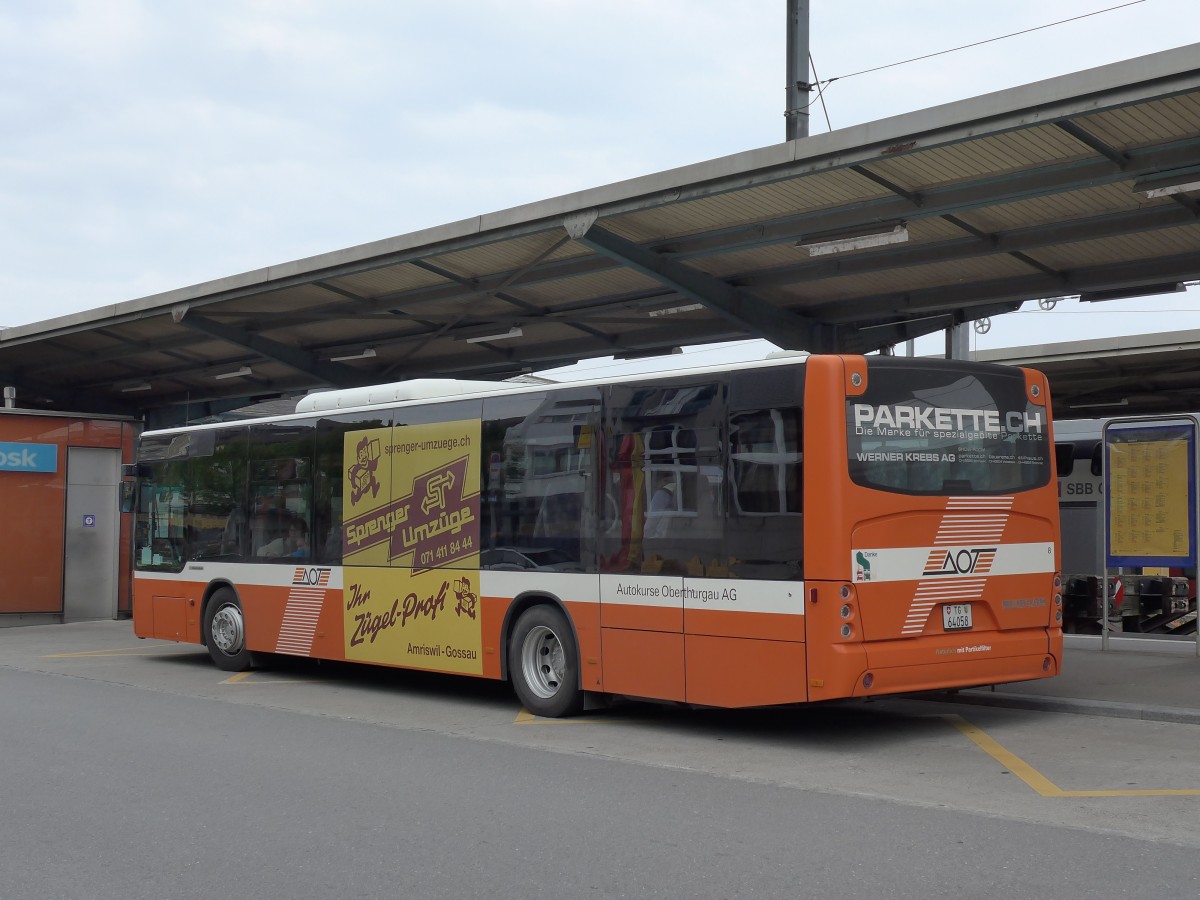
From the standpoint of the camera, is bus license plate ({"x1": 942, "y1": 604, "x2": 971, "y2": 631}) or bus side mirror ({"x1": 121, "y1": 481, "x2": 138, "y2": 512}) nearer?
bus license plate ({"x1": 942, "y1": 604, "x2": 971, "y2": 631})

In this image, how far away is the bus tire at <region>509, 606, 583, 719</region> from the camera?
11406 millimetres

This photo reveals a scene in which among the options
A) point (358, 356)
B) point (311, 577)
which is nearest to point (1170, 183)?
point (311, 577)

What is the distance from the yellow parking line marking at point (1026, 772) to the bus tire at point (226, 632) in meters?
8.38

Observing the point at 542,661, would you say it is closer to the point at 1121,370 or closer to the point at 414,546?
the point at 414,546

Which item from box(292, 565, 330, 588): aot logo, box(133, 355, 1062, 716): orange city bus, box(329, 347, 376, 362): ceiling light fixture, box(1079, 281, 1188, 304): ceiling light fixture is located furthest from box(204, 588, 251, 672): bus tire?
box(1079, 281, 1188, 304): ceiling light fixture

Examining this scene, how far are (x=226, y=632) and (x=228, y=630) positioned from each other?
5 cm

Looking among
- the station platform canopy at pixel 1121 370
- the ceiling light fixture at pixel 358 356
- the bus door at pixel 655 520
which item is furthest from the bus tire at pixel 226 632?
the station platform canopy at pixel 1121 370

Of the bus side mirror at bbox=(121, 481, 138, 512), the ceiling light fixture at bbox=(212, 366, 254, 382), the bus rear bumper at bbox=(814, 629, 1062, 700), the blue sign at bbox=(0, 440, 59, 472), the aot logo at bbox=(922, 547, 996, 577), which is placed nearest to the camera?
the bus rear bumper at bbox=(814, 629, 1062, 700)

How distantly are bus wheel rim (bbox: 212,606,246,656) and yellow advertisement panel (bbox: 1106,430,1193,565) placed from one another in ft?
32.1

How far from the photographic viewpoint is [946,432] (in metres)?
10.2

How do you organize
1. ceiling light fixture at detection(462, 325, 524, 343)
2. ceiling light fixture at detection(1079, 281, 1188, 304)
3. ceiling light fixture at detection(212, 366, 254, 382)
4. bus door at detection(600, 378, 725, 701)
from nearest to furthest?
bus door at detection(600, 378, 725, 701) → ceiling light fixture at detection(1079, 281, 1188, 304) → ceiling light fixture at detection(462, 325, 524, 343) → ceiling light fixture at detection(212, 366, 254, 382)

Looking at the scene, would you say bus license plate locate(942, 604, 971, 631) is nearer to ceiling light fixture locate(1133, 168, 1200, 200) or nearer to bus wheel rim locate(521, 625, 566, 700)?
bus wheel rim locate(521, 625, 566, 700)

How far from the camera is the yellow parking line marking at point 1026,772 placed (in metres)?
7.81

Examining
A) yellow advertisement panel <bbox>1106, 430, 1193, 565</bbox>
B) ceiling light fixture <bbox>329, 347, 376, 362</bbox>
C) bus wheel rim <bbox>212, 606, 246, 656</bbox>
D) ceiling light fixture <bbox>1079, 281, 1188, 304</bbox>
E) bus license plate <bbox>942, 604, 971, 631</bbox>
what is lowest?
bus wheel rim <bbox>212, 606, 246, 656</bbox>
